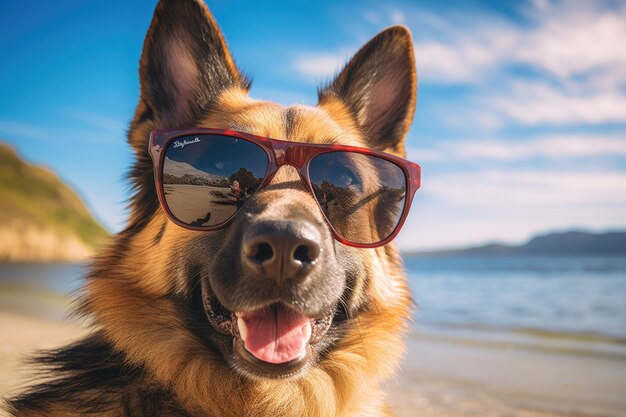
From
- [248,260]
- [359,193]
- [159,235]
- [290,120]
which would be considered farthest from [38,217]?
[248,260]

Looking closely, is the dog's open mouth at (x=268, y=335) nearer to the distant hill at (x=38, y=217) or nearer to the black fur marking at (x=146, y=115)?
the black fur marking at (x=146, y=115)

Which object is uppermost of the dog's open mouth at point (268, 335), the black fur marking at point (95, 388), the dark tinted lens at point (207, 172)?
the dark tinted lens at point (207, 172)

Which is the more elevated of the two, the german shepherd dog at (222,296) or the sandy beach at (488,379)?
the german shepherd dog at (222,296)

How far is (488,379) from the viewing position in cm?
751

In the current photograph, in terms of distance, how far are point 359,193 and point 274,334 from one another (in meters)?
1.04

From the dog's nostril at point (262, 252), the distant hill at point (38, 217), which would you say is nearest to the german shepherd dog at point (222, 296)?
the dog's nostril at point (262, 252)

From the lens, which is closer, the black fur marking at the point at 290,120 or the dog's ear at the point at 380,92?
the black fur marking at the point at 290,120

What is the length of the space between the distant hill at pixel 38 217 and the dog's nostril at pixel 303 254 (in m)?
53.9

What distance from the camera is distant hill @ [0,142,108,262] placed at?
65.2 meters

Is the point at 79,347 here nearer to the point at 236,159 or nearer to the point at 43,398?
the point at 43,398

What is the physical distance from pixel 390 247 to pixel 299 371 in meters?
1.30

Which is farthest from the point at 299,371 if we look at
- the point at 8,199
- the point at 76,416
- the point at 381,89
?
the point at 8,199

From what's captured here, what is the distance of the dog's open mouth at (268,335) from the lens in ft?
7.80

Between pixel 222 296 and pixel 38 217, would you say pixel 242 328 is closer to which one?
pixel 222 296
